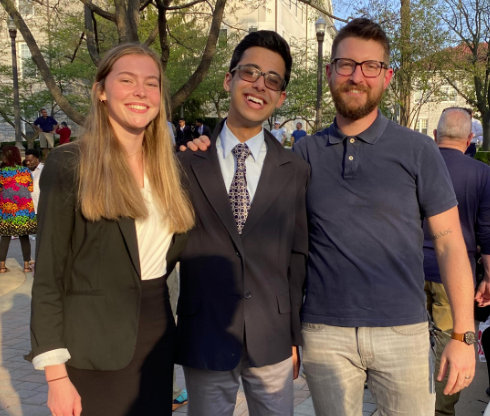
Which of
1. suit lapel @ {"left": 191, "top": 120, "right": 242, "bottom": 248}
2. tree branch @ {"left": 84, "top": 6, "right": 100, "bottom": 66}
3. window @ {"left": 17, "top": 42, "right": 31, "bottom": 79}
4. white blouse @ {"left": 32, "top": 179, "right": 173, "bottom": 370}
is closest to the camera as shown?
white blouse @ {"left": 32, "top": 179, "right": 173, "bottom": 370}

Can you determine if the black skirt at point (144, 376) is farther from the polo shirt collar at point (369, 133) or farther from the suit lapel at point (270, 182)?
the polo shirt collar at point (369, 133)

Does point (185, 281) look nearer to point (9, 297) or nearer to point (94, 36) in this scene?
point (9, 297)

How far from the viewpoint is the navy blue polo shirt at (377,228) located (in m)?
2.45

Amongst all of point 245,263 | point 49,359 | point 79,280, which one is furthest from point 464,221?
point 49,359

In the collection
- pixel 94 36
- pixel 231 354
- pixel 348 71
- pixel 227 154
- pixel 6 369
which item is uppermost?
pixel 94 36

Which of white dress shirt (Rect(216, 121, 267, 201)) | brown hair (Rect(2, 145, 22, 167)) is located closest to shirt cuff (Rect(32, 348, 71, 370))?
white dress shirt (Rect(216, 121, 267, 201))

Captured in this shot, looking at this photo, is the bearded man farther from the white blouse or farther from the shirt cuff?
the shirt cuff

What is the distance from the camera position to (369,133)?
101 inches

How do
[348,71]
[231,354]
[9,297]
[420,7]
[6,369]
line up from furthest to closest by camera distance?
[420,7]
[9,297]
[6,369]
[348,71]
[231,354]

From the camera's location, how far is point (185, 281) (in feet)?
8.20

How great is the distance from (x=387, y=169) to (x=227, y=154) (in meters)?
0.81

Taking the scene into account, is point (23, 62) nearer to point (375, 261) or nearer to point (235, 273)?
point (235, 273)

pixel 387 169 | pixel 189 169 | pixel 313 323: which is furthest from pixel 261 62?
pixel 313 323

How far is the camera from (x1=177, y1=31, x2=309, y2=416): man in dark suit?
2.45m
